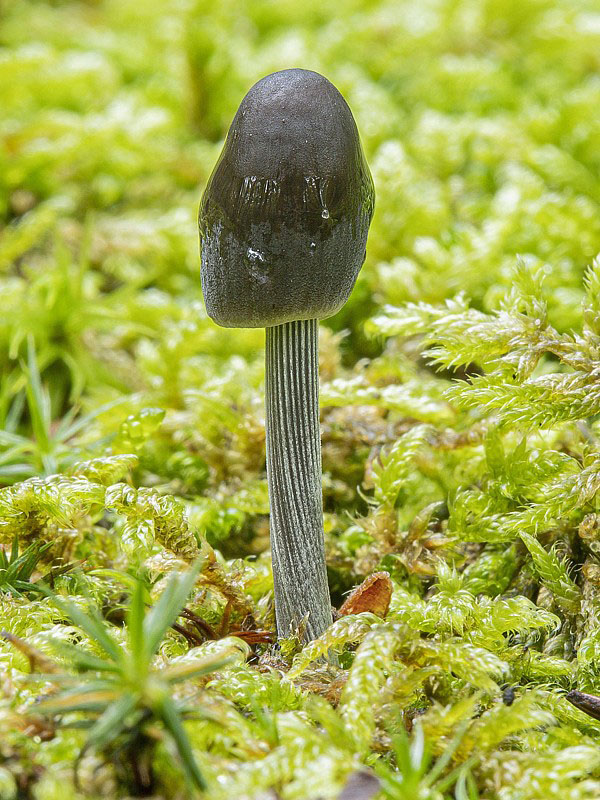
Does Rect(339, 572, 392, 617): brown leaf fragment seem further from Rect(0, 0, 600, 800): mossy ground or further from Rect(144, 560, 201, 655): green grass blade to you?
Rect(144, 560, 201, 655): green grass blade

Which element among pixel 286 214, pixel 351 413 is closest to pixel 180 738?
pixel 286 214

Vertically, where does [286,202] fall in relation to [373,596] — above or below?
above

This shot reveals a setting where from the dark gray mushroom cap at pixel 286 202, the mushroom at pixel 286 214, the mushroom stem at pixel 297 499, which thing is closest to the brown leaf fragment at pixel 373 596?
the mushroom stem at pixel 297 499

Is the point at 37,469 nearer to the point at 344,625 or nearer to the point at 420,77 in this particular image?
the point at 344,625

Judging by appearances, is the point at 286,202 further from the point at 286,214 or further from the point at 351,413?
the point at 351,413

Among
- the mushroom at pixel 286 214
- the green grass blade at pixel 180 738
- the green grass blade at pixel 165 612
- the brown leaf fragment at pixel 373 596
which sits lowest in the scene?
the green grass blade at pixel 180 738

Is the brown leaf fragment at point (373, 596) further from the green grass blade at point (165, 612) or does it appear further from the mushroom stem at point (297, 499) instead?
the green grass blade at point (165, 612)

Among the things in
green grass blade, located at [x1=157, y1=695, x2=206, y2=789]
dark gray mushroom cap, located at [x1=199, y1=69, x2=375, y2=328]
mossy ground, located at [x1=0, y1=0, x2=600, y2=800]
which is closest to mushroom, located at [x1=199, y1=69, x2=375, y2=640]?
dark gray mushroom cap, located at [x1=199, y1=69, x2=375, y2=328]
